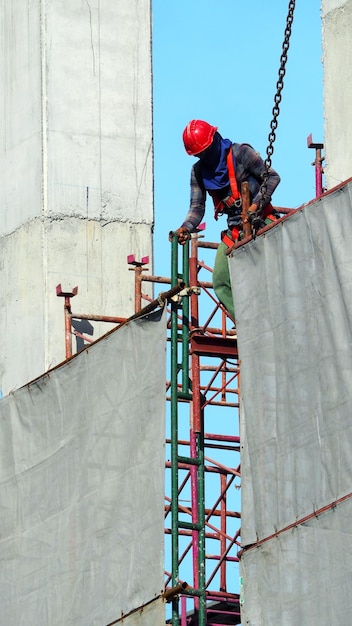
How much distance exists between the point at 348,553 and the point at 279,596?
3.03 ft

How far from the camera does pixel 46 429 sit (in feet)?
77.4

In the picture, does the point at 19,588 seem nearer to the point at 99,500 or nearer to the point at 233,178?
the point at 99,500

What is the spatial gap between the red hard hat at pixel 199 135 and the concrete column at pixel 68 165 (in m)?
4.47

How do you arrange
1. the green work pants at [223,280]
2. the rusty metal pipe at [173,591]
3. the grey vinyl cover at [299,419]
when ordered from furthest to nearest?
the green work pants at [223,280], the rusty metal pipe at [173,591], the grey vinyl cover at [299,419]

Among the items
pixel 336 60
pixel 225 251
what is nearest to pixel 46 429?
pixel 225 251

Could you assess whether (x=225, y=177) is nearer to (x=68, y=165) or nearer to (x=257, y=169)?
(x=257, y=169)

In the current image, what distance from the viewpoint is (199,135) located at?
21.4 m

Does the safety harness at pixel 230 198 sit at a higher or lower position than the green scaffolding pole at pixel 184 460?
higher

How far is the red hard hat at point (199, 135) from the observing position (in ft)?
70.2

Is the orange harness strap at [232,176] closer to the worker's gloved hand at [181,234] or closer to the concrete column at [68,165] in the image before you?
the worker's gloved hand at [181,234]

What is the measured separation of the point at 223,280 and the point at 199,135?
1.39 meters

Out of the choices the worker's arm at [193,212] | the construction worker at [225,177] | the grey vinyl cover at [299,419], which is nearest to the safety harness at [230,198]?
the construction worker at [225,177]

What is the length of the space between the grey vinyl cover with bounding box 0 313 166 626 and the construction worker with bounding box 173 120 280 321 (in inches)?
32.1

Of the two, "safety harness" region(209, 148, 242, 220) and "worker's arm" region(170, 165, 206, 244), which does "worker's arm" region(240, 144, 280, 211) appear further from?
"worker's arm" region(170, 165, 206, 244)
